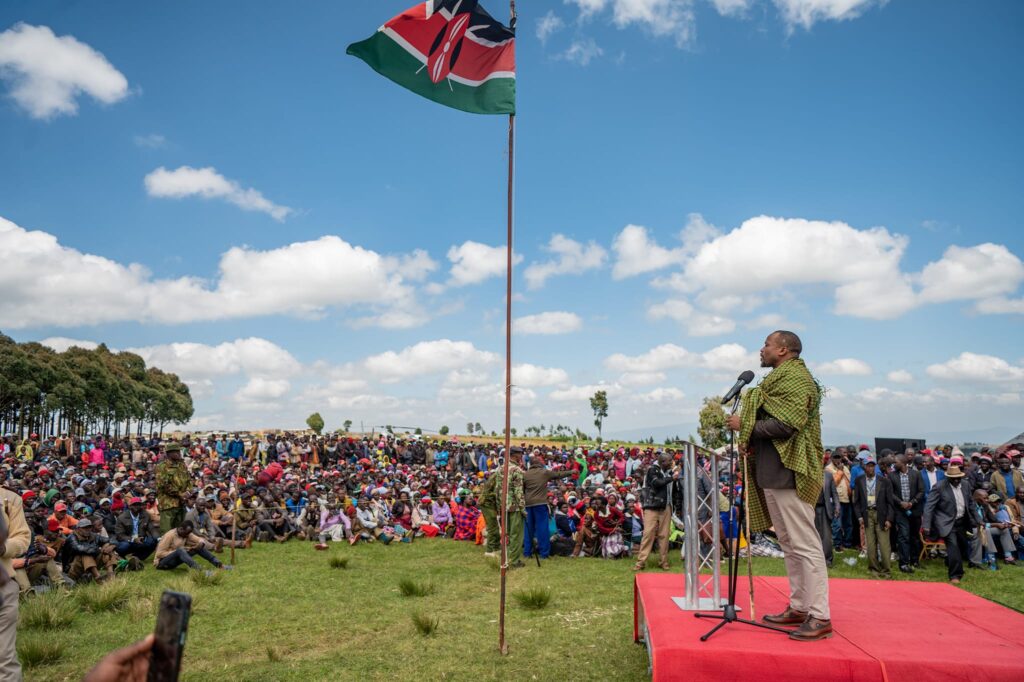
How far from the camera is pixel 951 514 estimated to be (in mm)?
9867

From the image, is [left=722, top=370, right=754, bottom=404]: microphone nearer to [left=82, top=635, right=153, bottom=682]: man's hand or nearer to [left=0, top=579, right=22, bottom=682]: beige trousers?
[left=82, top=635, right=153, bottom=682]: man's hand

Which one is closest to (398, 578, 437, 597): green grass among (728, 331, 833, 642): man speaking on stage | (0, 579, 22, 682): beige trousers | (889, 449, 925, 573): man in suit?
(0, 579, 22, 682): beige trousers

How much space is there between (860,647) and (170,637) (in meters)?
4.16

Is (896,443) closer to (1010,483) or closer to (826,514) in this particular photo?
(1010,483)

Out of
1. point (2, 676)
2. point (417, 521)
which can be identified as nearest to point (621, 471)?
→ point (417, 521)

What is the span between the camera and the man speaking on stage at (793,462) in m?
4.32

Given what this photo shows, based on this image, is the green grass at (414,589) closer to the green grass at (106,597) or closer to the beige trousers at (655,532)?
the green grass at (106,597)

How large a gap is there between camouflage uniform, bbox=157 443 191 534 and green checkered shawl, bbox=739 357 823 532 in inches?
405

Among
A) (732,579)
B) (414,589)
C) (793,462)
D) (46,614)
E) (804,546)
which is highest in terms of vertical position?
(793,462)

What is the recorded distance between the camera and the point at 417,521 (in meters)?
16.9

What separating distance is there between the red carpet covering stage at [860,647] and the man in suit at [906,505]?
5.37m

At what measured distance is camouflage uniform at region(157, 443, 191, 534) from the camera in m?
11.6

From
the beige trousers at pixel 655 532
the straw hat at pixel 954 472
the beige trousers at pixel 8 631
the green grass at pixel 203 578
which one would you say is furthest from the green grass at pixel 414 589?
the straw hat at pixel 954 472

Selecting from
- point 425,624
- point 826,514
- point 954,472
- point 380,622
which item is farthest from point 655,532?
point 425,624
